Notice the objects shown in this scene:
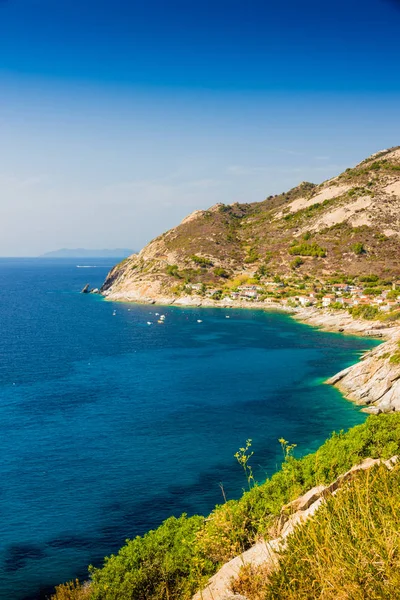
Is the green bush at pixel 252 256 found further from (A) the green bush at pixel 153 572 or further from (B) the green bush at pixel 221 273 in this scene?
(A) the green bush at pixel 153 572

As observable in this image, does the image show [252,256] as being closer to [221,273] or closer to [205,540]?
[221,273]

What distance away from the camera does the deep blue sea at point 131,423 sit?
97.1ft

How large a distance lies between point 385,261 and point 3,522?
12688cm

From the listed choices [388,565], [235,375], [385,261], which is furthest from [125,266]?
[388,565]

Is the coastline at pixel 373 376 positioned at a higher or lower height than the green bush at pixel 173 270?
lower

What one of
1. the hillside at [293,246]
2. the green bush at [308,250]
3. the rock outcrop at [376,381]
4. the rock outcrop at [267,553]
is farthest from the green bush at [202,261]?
the rock outcrop at [267,553]

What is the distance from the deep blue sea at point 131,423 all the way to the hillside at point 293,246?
1948 inches

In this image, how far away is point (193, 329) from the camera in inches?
3967

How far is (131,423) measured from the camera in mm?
47219

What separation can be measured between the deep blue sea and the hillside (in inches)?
1948

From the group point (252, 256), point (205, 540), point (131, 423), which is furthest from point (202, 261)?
point (205, 540)

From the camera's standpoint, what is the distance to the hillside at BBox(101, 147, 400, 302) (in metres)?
141

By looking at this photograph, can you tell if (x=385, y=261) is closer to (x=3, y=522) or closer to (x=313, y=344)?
(x=313, y=344)

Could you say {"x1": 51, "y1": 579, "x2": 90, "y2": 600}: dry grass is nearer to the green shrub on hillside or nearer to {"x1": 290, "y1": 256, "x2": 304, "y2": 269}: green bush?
the green shrub on hillside
